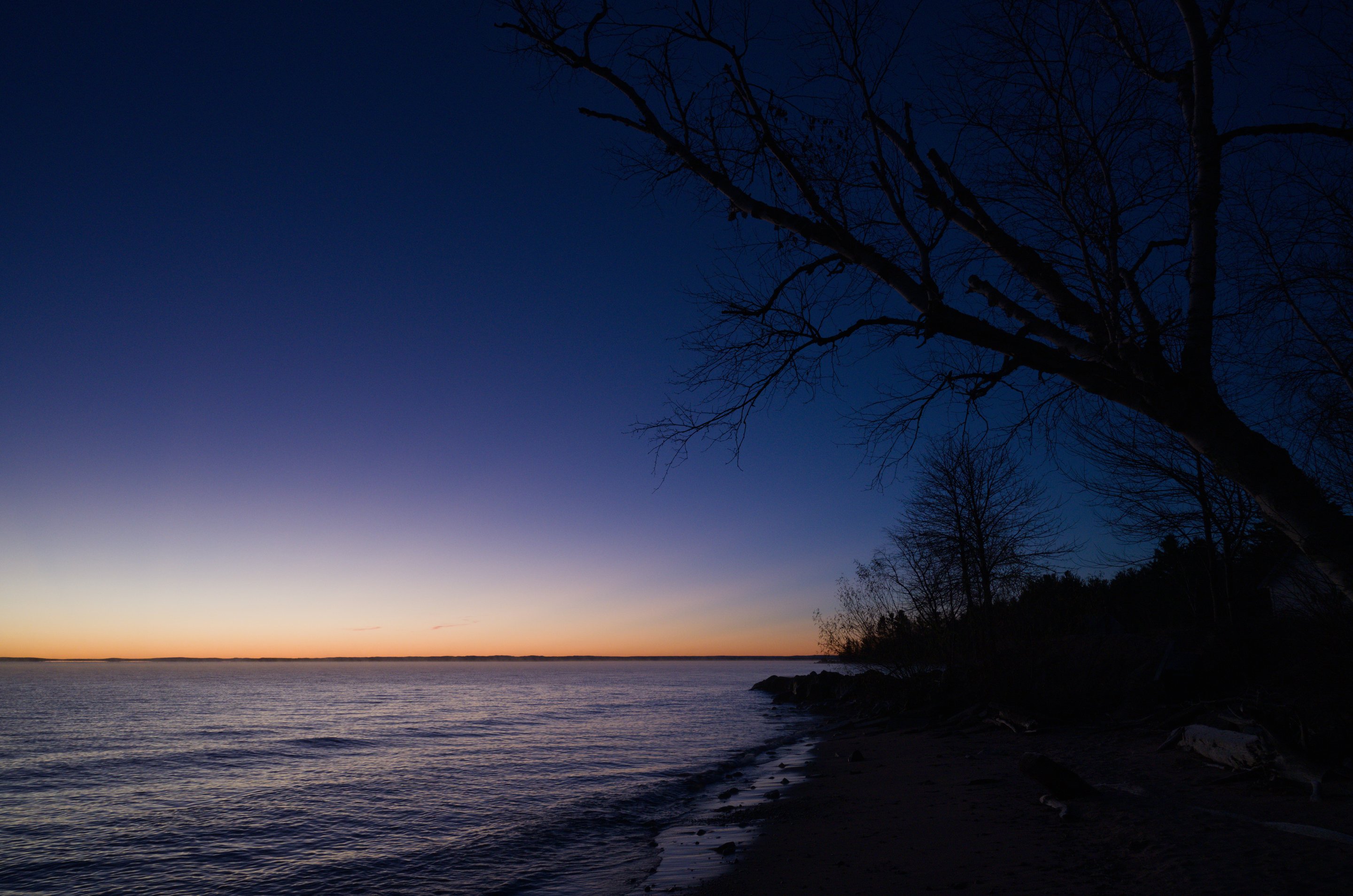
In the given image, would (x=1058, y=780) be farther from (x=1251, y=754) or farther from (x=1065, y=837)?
(x=1251, y=754)

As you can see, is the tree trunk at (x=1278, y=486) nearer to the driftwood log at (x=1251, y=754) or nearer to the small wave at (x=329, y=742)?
the driftwood log at (x=1251, y=754)

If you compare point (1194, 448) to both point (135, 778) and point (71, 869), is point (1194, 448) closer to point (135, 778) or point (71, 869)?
point (71, 869)

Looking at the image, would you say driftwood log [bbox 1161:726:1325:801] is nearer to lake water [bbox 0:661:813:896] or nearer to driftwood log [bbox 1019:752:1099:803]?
driftwood log [bbox 1019:752:1099:803]

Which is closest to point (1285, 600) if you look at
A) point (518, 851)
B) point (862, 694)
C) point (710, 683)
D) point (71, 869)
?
point (862, 694)

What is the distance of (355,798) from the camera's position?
17.8 metres

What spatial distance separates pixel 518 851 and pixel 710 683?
3672 inches

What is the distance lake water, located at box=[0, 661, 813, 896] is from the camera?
11.1 meters

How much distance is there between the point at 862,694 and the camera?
118 ft

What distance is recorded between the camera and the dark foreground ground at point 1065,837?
573 cm

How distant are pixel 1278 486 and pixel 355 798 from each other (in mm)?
20003

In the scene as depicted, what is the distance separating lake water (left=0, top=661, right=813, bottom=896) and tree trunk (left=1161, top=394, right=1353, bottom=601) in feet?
27.9

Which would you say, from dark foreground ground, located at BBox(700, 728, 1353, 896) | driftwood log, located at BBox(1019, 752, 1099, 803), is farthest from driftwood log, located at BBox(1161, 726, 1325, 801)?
driftwood log, located at BBox(1019, 752, 1099, 803)

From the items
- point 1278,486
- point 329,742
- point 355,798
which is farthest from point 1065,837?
point 329,742

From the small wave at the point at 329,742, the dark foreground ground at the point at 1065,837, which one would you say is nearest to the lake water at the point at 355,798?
the small wave at the point at 329,742
